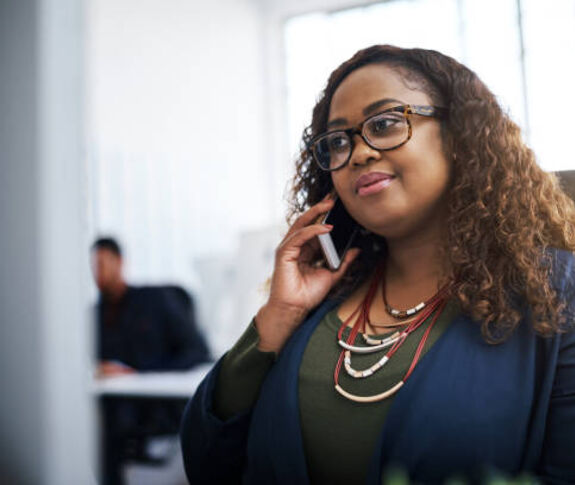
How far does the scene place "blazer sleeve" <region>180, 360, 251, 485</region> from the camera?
2.76ft

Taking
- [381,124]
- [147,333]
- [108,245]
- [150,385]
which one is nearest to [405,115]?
[381,124]

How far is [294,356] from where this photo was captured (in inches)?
32.4

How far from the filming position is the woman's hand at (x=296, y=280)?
2.84 ft

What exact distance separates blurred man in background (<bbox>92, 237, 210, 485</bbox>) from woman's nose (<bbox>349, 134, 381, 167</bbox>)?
62.3 inches

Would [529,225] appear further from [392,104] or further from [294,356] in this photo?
[294,356]

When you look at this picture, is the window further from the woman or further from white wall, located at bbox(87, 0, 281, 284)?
white wall, located at bbox(87, 0, 281, 284)

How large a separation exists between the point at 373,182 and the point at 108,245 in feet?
7.39

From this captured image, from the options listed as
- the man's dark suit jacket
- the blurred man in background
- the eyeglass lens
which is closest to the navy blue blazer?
the eyeglass lens

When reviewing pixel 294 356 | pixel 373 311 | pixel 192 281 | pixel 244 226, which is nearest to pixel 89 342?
pixel 294 356

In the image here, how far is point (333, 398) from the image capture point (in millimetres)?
757

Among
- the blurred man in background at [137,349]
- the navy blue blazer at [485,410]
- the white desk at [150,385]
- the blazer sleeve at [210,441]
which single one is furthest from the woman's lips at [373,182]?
the blurred man in background at [137,349]

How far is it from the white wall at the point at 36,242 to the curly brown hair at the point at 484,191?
44cm

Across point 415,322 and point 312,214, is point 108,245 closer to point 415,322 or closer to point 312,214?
point 312,214

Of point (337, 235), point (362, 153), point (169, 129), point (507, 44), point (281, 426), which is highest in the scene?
point (169, 129)
